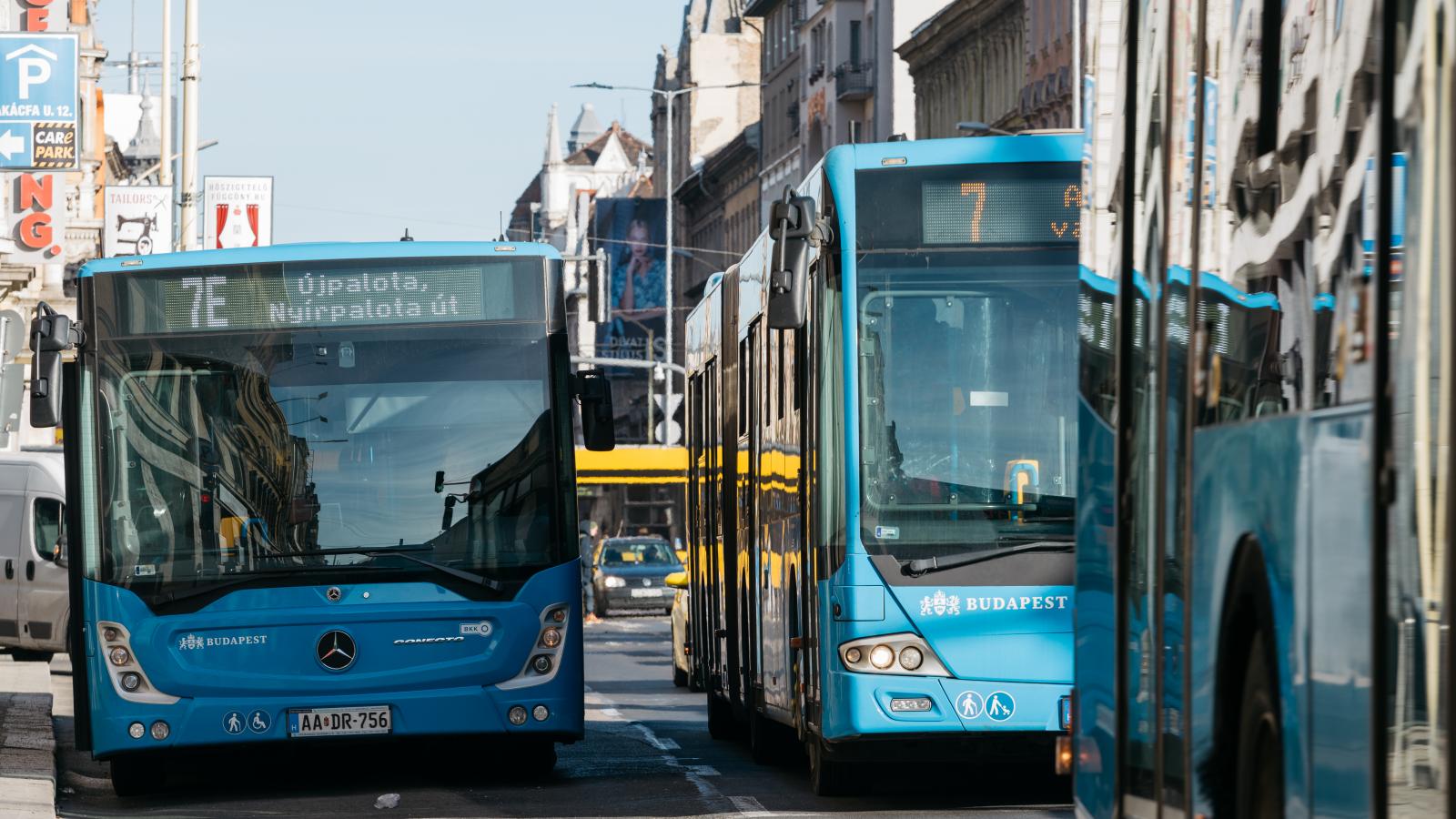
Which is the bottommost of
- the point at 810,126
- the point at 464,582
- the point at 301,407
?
the point at 464,582

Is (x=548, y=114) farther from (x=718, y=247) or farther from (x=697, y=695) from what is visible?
(x=697, y=695)

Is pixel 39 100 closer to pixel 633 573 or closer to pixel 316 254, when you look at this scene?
pixel 316 254

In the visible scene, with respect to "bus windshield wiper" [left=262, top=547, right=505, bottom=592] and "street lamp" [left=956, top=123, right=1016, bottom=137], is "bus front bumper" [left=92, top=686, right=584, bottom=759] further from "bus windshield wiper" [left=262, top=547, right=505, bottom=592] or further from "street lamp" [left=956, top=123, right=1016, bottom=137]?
"street lamp" [left=956, top=123, right=1016, bottom=137]

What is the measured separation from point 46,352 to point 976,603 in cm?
503

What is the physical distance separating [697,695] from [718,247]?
275 ft

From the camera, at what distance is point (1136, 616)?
6312mm

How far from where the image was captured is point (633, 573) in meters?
55.2

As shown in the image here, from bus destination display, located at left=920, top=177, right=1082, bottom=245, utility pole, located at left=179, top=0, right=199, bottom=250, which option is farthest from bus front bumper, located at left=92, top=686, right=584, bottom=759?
utility pole, located at left=179, top=0, right=199, bottom=250

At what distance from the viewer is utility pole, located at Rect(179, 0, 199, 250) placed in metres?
42.0

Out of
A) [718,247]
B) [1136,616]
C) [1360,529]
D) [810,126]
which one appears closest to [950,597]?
Result: [1136,616]

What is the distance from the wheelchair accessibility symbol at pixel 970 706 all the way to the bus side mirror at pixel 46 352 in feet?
15.7

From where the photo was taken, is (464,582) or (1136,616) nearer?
(1136,616)

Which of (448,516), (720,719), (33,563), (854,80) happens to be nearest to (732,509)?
(720,719)

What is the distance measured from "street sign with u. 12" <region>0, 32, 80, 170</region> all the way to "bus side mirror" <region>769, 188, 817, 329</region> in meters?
17.4
